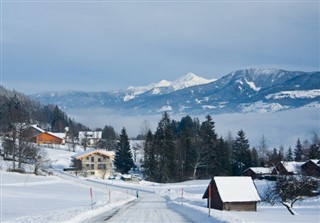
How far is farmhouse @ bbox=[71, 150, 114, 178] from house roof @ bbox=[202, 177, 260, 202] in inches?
2518

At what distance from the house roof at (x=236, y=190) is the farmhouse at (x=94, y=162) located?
210ft

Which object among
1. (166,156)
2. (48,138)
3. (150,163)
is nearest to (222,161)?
(166,156)

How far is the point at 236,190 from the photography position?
153 feet

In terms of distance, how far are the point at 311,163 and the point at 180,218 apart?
7070 cm

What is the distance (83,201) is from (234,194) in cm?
1389

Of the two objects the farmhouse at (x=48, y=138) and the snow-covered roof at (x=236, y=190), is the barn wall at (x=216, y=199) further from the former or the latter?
the farmhouse at (x=48, y=138)

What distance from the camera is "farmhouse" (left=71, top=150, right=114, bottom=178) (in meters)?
109

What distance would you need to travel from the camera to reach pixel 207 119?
10375cm

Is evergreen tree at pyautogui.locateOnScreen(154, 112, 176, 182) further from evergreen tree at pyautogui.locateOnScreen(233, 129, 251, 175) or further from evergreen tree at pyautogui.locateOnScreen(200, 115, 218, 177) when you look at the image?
evergreen tree at pyautogui.locateOnScreen(233, 129, 251, 175)

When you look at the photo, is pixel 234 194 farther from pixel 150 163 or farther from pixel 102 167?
pixel 102 167

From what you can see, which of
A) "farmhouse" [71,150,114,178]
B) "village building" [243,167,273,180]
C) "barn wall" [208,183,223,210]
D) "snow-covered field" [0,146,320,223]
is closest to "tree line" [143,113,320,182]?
"village building" [243,167,273,180]

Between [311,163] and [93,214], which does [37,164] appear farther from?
[93,214]

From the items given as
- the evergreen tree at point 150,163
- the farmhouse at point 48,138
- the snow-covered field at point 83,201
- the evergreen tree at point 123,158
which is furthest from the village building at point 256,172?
the farmhouse at point 48,138

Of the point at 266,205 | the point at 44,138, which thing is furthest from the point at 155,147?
the point at 44,138
